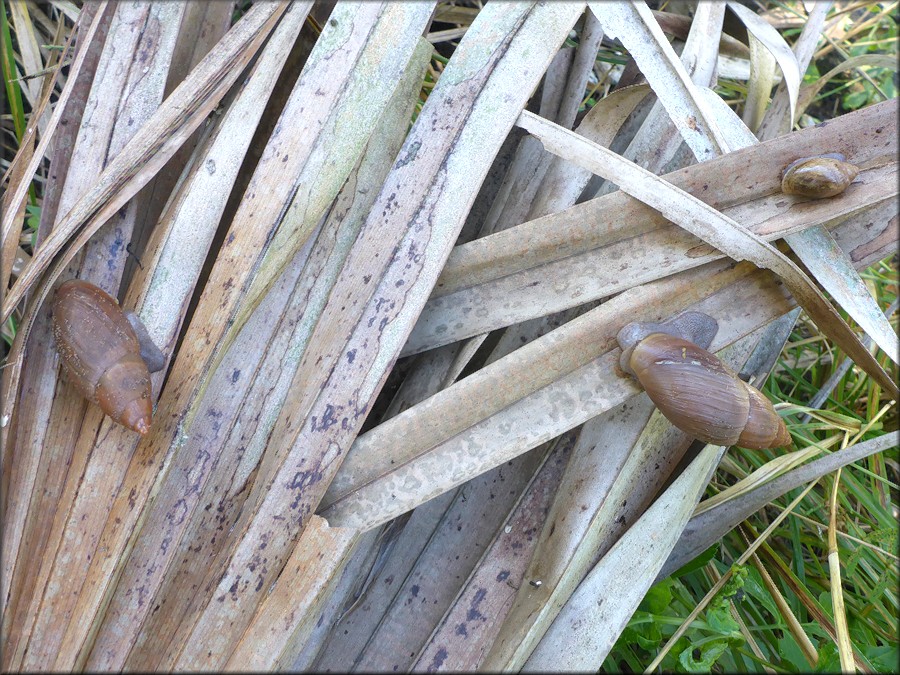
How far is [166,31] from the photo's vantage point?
197cm

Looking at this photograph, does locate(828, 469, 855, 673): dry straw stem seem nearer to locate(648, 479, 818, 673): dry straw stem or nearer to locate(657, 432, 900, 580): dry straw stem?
locate(648, 479, 818, 673): dry straw stem

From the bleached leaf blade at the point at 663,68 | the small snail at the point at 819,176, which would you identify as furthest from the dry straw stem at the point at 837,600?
the bleached leaf blade at the point at 663,68

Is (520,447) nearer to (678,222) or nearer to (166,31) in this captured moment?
(678,222)

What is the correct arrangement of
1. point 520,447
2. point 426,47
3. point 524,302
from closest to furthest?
1. point 520,447
2. point 524,302
3. point 426,47

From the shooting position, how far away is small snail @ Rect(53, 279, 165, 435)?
157cm

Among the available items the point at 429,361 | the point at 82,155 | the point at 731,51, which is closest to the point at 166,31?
the point at 82,155

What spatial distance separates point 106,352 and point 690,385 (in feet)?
4.51

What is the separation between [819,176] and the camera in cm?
170

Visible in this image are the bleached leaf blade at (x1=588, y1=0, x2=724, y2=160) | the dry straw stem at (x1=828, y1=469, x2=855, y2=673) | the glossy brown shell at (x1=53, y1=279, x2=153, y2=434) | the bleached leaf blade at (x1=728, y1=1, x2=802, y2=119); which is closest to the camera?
the glossy brown shell at (x1=53, y1=279, x2=153, y2=434)

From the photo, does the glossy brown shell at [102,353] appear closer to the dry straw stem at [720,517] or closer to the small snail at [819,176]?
the dry straw stem at [720,517]

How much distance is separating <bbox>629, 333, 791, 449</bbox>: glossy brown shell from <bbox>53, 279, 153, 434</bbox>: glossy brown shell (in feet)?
3.83

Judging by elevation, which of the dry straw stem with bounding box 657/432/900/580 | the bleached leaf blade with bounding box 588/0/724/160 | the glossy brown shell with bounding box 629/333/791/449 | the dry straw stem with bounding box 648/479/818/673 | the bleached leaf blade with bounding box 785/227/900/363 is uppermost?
the bleached leaf blade with bounding box 588/0/724/160

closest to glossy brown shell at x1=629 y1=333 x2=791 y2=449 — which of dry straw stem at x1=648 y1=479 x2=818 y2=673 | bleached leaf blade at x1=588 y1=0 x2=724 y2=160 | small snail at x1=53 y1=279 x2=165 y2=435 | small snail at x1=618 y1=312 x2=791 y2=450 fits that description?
small snail at x1=618 y1=312 x2=791 y2=450

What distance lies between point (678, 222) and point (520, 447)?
0.69m
